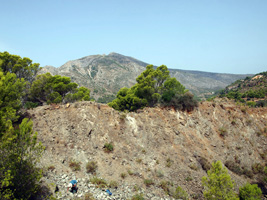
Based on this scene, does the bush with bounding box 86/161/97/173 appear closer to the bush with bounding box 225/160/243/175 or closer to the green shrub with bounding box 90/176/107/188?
the green shrub with bounding box 90/176/107/188

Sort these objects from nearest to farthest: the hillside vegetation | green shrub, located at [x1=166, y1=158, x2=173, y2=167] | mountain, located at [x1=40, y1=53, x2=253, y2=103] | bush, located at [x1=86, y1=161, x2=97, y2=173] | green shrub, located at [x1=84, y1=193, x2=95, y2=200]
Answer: the hillside vegetation, green shrub, located at [x1=84, y1=193, x2=95, y2=200], bush, located at [x1=86, y1=161, x2=97, y2=173], green shrub, located at [x1=166, y1=158, x2=173, y2=167], mountain, located at [x1=40, y1=53, x2=253, y2=103]

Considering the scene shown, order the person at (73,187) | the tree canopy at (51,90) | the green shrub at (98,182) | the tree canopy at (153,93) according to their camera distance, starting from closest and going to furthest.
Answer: the person at (73,187)
the green shrub at (98,182)
the tree canopy at (51,90)
the tree canopy at (153,93)

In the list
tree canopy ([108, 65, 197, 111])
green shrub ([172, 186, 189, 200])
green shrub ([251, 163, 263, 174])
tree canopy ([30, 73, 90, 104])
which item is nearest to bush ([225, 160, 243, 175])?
green shrub ([251, 163, 263, 174])

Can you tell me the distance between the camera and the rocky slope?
13.1m

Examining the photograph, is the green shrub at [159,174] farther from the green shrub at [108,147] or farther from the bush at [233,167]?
the bush at [233,167]

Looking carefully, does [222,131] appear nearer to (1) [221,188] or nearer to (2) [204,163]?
(2) [204,163]

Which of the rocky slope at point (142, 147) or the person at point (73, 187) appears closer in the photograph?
the person at point (73, 187)

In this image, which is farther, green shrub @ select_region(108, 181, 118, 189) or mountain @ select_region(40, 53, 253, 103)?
mountain @ select_region(40, 53, 253, 103)

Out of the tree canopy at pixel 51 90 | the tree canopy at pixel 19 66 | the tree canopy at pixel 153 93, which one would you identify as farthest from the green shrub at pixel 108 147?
the tree canopy at pixel 19 66

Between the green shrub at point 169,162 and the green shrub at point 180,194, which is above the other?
the green shrub at point 169,162

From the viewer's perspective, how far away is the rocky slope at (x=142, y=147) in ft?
42.9

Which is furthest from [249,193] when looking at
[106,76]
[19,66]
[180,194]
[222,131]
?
[106,76]

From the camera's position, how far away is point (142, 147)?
16.5 metres

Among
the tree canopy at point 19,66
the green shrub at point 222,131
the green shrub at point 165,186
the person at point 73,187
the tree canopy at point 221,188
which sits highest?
the tree canopy at point 19,66
